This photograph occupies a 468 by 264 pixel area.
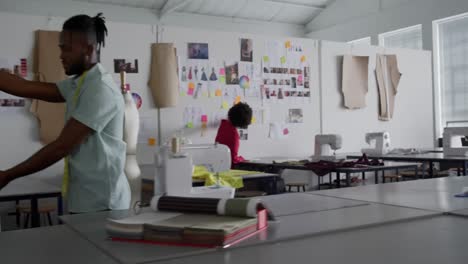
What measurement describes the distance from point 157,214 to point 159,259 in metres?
0.26

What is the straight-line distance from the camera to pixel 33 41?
4.05 m

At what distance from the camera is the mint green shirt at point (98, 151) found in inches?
59.8

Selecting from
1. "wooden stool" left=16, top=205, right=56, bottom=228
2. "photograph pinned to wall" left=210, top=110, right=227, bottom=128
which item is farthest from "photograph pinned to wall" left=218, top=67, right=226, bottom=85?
"wooden stool" left=16, top=205, right=56, bottom=228

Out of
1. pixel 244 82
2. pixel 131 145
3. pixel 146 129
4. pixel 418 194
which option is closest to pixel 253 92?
pixel 244 82

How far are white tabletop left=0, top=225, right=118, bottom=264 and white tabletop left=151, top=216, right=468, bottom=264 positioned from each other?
0.18 metres

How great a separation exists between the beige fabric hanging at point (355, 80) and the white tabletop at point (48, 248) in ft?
16.3

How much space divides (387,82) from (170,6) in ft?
14.4

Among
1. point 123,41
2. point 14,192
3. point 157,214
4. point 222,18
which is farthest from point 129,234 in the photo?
point 222,18

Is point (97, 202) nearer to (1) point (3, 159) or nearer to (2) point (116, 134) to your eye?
(2) point (116, 134)

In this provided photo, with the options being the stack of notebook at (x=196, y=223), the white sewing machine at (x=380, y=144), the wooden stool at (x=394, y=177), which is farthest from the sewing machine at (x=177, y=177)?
the wooden stool at (x=394, y=177)

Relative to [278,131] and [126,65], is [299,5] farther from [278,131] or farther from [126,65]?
[126,65]

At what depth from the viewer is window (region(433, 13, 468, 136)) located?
740 centimetres

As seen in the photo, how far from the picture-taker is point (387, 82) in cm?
620

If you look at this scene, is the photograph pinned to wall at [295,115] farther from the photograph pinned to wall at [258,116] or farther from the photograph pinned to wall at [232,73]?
the photograph pinned to wall at [232,73]
